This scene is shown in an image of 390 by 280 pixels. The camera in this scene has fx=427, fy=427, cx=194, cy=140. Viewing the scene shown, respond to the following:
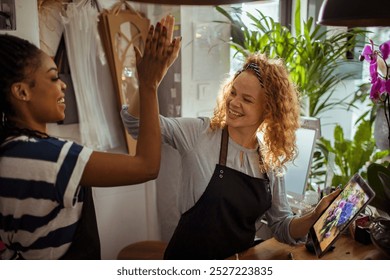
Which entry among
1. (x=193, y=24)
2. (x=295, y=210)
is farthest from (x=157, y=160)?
(x=295, y=210)

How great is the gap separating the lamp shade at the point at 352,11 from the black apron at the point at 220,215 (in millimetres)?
385

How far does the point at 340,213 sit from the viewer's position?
3.31 feet

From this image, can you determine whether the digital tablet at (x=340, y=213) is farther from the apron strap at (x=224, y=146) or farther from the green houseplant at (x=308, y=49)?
the green houseplant at (x=308, y=49)

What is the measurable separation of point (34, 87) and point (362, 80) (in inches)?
67.6

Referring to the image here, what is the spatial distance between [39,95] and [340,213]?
719 mm

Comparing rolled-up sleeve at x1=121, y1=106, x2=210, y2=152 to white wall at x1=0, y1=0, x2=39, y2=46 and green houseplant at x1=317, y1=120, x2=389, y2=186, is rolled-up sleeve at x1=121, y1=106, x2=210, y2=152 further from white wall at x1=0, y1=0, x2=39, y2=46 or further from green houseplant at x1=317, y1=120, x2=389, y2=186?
green houseplant at x1=317, y1=120, x2=389, y2=186

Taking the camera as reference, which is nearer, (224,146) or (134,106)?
(134,106)

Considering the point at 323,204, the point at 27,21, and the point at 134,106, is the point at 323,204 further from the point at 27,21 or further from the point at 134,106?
the point at 27,21

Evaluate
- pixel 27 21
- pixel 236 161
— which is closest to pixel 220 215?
pixel 236 161

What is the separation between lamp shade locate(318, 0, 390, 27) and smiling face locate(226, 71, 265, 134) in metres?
0.22

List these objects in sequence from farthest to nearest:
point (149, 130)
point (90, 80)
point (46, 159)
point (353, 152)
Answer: point (353, 152)
point (90, 80)
point (149, 130)
point (46, 159)

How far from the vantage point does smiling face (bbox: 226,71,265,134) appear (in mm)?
1100

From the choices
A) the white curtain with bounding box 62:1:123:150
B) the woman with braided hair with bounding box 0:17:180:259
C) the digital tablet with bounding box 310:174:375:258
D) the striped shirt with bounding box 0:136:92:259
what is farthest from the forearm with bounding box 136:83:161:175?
the digital tablet with bounding box 310:174:375:258

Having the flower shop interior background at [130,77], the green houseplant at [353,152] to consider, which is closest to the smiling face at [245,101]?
the flower shop interior background at [130,77]
